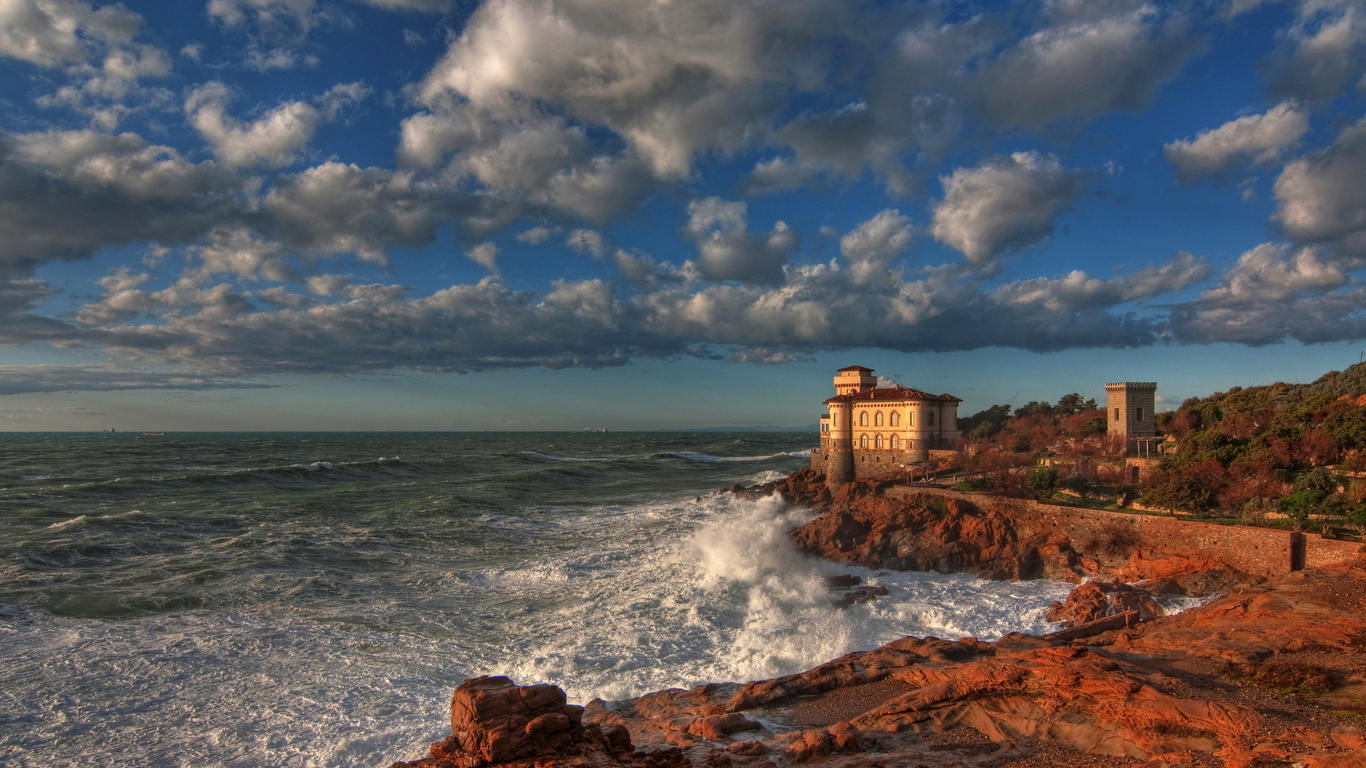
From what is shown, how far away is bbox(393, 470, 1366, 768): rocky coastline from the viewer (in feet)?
28.9

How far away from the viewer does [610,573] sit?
23.6 meters

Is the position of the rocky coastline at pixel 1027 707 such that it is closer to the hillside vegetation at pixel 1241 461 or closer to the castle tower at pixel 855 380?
the hillside vegetation at pixel 1241 461

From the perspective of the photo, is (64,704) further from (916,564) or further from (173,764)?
(916,564)

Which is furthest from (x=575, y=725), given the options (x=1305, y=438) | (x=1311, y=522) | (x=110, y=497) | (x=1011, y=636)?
(x=110, y=497)

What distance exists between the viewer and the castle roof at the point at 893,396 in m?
40.9

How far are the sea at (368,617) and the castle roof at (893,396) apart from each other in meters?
10.2

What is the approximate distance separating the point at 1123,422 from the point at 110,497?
6220cm

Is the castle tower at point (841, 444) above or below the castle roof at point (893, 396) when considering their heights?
below

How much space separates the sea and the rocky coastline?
2.78 metres

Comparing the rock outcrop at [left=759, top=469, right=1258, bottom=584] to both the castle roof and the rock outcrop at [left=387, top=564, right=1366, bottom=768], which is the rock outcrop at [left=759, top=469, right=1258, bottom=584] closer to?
the rock outcrop at [left=387, top=564, right=1366, bottom=768]

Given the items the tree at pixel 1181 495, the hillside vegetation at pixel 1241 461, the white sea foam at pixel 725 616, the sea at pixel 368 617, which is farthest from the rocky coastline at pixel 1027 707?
the tree at pixel 1181 495

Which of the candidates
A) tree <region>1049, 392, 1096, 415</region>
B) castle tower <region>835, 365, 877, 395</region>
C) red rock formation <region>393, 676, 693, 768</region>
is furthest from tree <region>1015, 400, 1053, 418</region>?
red rock formation <region>393, 676, 693, 768</region>

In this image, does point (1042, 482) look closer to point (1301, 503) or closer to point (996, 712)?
point (1301, 503)

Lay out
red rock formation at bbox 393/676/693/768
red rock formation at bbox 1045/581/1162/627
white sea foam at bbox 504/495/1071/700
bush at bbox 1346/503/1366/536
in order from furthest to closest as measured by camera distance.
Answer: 1. bush at bbox 1346/503/1366/536
2. red rock formation at bbox 1045/581/1162/627
3. white sea foam at bbox 504/495/1071/700
4. red rock formation at bbox 393/676/693/768
